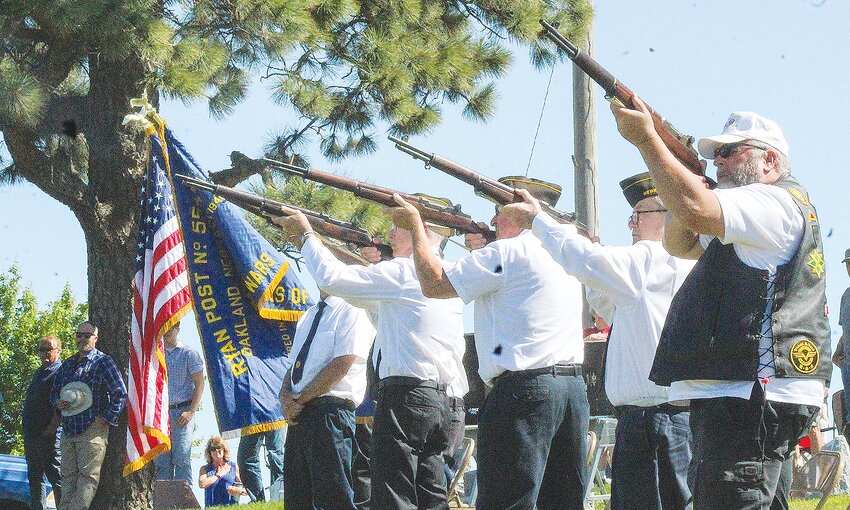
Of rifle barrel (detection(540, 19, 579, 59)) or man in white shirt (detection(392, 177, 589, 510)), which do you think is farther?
man in white shirt (detection(392, 177, 589, 510))

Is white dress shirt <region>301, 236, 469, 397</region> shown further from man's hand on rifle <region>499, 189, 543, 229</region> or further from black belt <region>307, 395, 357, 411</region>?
man's hand on rifle <region>499, 189, 543, 229</region>

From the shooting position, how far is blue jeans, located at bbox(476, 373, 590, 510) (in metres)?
5.63

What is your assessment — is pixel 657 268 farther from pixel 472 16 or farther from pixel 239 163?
pixel 472 16

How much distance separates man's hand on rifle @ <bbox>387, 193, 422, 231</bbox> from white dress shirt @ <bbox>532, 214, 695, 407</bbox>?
1.13 metres

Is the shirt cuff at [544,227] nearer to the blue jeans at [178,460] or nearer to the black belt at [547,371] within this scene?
the black belt at [547,371]

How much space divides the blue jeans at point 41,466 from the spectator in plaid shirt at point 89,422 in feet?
1.19

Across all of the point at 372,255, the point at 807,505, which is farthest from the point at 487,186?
the point at 807,505

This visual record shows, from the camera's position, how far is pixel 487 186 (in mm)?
6293

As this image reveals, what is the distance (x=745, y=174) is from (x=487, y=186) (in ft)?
6.42

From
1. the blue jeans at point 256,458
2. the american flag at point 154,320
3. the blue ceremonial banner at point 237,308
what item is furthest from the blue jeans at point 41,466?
the blue ceremonial banner at point 237,308

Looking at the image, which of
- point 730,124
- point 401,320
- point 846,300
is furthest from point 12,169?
point 730,124

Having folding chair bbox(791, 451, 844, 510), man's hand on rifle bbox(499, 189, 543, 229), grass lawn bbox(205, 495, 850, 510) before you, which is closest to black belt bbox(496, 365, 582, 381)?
man's hand on rifle bbox(499, 189, 543, 229)

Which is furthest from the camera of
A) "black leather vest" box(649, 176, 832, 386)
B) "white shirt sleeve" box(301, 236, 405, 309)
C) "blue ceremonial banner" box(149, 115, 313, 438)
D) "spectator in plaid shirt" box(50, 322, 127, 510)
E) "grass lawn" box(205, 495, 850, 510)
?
"spectator in plaid shirt" box(50, 322, 127, 510)

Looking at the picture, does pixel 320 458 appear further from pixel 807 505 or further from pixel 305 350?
pixel 807 505
